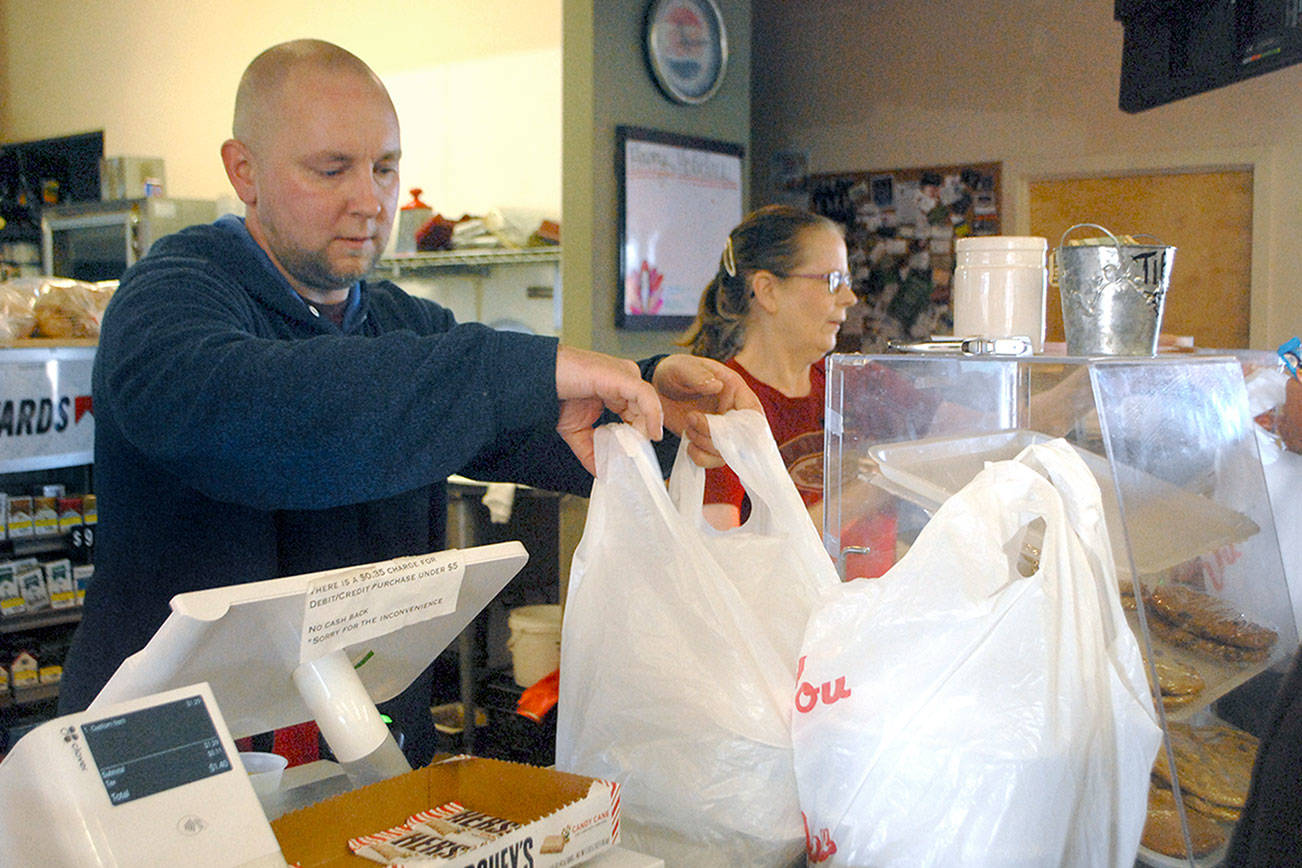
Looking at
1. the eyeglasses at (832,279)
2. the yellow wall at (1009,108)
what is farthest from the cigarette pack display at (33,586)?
the yellow wall at (1009,108)

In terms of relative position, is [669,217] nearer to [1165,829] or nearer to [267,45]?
[267,45]

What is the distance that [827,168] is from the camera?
4.82 metres

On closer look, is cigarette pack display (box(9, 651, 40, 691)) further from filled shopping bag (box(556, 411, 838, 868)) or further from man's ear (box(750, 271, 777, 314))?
filled shopping bag (box(556, 411, 838, 868))

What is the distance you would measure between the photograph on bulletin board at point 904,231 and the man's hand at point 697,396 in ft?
10.9

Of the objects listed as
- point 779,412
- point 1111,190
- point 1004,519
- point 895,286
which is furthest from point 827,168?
point 1004,519

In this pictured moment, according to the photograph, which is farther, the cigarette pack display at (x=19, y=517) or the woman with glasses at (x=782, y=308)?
the cigarette pack display at (x=19, y=517)

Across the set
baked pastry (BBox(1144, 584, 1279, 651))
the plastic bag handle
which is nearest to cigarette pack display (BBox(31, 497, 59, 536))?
the plastic bag handle

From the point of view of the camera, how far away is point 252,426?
0.96 meters

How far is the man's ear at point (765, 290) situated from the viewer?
8.98ft

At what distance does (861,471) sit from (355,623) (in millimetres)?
656

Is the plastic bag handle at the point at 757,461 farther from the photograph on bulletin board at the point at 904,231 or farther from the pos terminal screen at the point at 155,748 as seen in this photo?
the photograph on bulletin board at the point at 904,231

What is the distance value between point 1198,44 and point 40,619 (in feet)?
10.7

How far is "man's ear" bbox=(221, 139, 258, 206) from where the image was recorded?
1.38m

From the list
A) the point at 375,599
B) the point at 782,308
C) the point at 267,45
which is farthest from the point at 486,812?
the point at 267,45
